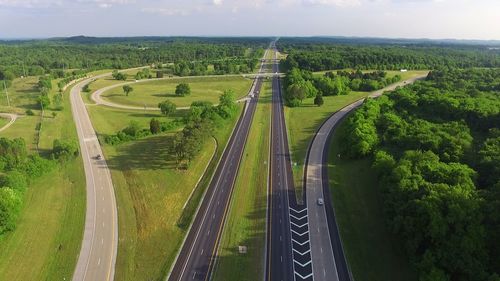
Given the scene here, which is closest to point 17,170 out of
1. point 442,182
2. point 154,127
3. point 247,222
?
point 154,127

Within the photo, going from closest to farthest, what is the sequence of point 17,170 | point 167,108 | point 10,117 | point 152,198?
point 152,198
point 17,170
point 167,108
point 10,117

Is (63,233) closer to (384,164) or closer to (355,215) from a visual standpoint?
(355,215)

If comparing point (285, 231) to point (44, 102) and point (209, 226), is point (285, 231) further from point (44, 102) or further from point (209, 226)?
point (44, 102)

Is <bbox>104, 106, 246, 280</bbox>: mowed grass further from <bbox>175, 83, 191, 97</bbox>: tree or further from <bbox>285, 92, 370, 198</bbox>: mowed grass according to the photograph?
<bbox>175, 83, 191, 97</bbox>: tree

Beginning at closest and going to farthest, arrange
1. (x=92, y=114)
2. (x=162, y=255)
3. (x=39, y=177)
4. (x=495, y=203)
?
(x=495, y=203) → (x=162, y=255) → (x=39, y=177) → (x=92, y=114)

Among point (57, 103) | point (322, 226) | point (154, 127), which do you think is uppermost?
point (57, 103)

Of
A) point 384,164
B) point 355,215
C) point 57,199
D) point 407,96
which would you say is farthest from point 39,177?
point 407,96

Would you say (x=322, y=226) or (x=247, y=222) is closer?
(x=322, y=226)

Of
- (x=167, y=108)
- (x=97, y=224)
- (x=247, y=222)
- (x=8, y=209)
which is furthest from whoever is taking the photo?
(x=167, y=108)
